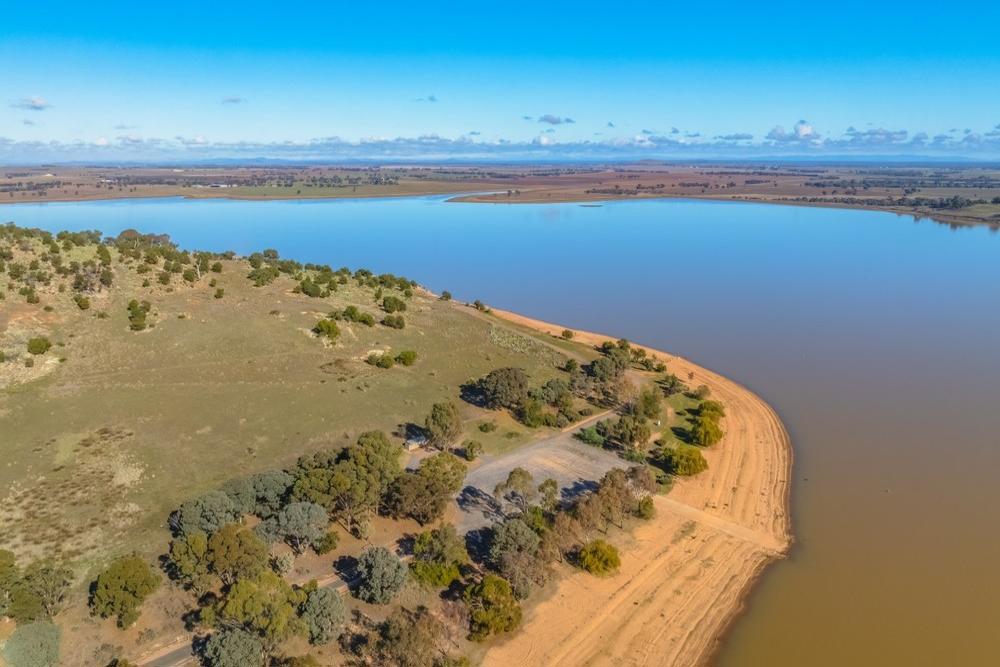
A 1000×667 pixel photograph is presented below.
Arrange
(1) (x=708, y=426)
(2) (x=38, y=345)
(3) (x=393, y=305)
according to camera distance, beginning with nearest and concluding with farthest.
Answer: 1. (1) (x=708, y=426)
2. (2) (x=38, y=345)
3. (3) (x=393, y=305)

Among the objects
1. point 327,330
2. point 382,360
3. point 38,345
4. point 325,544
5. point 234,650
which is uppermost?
point 38,345

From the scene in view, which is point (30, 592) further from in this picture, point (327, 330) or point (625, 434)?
point (327, 330)

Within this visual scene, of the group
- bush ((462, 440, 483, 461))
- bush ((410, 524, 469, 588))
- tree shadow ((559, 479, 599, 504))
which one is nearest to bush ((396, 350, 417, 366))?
bush ((462, 440, 483, 461))

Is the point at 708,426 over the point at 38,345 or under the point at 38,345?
under

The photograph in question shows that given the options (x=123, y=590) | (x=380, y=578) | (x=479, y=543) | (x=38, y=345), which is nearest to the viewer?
(x=123, y=590)

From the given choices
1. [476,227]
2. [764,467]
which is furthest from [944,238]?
[764,467]

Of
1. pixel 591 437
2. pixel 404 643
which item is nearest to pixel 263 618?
pixel 404 643

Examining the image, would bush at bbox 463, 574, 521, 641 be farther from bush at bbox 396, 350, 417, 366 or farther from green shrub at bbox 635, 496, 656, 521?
bush at bbox 396, 350, 417, 366
